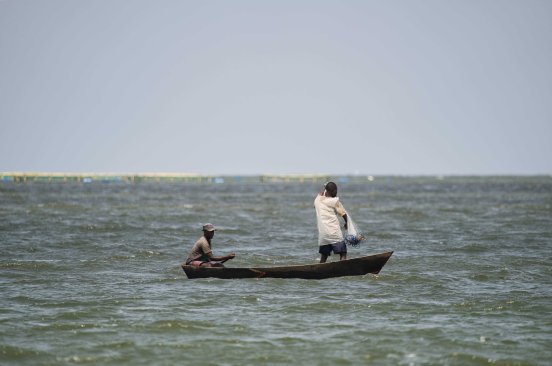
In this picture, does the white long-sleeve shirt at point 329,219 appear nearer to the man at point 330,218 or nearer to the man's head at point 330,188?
the man at point 330,218

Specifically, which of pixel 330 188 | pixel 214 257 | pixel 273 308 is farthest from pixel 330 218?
pixel 273 308

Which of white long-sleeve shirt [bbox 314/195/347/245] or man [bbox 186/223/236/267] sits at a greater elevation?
white long-sleeve shirt [bbox 314/195/347/245]

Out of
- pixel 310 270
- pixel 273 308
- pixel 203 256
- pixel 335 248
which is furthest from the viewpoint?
pixel 203 256

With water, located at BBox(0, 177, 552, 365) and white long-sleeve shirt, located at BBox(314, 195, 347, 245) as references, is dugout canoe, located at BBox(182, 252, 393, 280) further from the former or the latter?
white long-sleeve shirt, located at BBox(314, 195, 347, 245)

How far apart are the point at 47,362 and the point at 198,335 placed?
2525 mm

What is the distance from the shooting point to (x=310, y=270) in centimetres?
1794

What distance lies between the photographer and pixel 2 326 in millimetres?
13258

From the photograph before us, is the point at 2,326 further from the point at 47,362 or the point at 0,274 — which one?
the point at 0,274

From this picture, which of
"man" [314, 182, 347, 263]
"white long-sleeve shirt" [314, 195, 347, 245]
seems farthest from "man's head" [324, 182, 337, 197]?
"white long-sleeve shirt" [314, 195, 347, 245]

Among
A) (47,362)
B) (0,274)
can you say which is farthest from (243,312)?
(0,274)

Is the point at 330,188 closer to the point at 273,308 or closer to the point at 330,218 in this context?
the point at 330,218

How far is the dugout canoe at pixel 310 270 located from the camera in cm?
1786

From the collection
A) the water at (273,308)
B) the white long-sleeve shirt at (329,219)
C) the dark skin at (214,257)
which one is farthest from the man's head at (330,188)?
the dark skin at (214,257)

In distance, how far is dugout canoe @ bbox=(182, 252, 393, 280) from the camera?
17.9m
